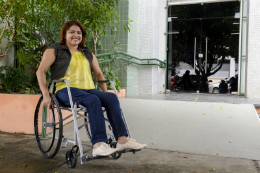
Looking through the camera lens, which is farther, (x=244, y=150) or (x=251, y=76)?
(x=251, y=76)

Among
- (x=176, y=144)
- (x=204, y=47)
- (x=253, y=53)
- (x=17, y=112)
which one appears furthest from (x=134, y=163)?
(x=204, y=47)

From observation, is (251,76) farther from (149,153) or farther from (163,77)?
(149,153)

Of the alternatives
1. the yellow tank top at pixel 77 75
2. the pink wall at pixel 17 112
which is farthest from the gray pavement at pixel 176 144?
the yellow tank top at pixel 77 75

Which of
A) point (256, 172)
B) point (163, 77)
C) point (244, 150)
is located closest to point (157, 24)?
point (163, 77)

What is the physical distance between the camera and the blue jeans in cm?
192

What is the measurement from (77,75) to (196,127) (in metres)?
1.68

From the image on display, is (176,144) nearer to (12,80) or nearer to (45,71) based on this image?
(45,71)

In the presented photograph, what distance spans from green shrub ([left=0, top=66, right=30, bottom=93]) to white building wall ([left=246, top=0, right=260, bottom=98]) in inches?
Answer: 187

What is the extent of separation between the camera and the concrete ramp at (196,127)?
2.63m

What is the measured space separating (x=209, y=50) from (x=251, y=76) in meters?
1.68

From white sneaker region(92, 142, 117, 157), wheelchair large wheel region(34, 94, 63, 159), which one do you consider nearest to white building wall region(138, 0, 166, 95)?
wheelchair large wheel region(34, 94, 63, 159)

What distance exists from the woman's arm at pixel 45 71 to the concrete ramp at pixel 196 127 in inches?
40.9

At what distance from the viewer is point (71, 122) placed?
3.46m

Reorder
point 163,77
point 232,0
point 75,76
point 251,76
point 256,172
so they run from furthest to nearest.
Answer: point 163,77
point 232,0
point 251,76
point 75,76
point 256,172
